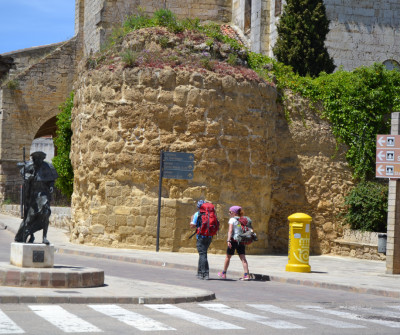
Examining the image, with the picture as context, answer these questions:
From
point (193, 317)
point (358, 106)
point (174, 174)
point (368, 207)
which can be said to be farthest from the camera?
point (358, 106)

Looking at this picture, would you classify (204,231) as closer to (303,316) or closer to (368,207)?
(303,316)

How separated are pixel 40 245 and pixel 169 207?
8.37 metres

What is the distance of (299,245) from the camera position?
16.3 metres

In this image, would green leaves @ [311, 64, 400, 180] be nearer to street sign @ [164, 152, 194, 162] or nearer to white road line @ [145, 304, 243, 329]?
street sign @ [164, 152, 194, 162]

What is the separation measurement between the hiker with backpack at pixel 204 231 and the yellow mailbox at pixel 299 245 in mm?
2644

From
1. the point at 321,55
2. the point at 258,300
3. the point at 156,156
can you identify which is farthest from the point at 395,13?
the point at 258,300

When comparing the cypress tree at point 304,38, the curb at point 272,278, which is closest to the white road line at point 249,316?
the curb at point 272,278

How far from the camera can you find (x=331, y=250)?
2172 centimetres

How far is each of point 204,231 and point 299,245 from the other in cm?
295

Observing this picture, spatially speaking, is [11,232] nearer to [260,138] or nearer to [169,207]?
[169,207]

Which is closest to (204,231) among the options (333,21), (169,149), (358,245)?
(169,149)

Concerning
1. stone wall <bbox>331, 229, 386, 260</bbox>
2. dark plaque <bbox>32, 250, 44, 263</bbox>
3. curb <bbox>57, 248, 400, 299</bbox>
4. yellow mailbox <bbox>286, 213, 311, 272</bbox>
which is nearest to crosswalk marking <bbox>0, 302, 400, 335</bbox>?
curb <bbox>57, 248, 400, 299</bbox>

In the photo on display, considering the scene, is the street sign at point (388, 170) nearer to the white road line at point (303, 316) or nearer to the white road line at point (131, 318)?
the white road line at point (303, 316)

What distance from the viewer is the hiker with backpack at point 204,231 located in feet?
46.3
